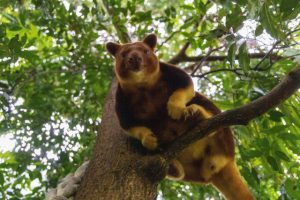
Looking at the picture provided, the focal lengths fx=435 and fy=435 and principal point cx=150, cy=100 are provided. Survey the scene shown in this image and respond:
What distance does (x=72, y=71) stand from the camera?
5414 millimetres

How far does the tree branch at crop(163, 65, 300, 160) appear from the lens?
2348 millimetres

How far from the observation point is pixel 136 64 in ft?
12.0

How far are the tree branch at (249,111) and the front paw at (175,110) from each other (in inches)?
17.7

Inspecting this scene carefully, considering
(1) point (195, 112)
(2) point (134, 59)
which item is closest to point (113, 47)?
(2) point (134, 59)

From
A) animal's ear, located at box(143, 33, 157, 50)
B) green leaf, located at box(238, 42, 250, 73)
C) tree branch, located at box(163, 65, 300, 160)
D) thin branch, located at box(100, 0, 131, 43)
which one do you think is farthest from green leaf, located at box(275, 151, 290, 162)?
thin branch, located at box(100, 0, 131, 43)

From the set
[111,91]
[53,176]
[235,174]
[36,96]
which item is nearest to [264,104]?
[235,174]

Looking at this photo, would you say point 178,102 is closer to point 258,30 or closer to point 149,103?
point 149,103

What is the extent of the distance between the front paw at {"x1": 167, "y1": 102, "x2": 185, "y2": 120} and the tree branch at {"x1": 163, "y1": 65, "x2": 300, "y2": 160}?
451mm

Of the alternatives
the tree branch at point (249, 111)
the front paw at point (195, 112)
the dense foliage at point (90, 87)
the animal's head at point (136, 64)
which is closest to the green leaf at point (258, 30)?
the dense foliage at point (90, 87)

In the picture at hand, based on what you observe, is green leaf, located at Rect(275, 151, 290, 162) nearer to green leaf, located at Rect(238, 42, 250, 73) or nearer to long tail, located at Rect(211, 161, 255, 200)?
long tail, located at Rect(211, 161, 255, 200)

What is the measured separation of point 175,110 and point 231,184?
0.75 m

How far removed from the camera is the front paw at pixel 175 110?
3173 millimetres

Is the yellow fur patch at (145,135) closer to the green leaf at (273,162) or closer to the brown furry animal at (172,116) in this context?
the brown furry animal at (172,116)

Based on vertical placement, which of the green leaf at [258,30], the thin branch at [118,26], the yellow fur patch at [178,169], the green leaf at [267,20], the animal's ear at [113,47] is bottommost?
the yellow fur patch at [178,169]
